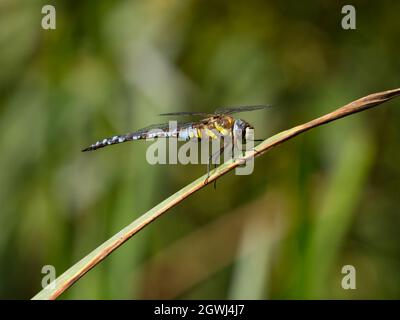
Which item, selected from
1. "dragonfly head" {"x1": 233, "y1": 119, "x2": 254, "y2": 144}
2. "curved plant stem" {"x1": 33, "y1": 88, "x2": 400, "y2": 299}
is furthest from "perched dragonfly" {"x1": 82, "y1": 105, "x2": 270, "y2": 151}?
"curved plant stem" {"x1": 33, "y1": 88, "x2": 400, "y2": 299}

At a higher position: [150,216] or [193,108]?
[193,108]

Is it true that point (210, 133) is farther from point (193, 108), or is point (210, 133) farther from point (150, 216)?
point (150, 216)

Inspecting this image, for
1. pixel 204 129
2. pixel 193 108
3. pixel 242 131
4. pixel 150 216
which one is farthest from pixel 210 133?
pixel 150 216

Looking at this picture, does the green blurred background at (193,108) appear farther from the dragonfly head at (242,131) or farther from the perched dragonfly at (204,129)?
the dragonfly head at (242,131)

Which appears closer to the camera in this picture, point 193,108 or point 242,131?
point 242,131

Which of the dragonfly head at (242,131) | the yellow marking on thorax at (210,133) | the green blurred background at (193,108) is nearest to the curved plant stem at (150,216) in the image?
the dragonfly head at (242,131)
